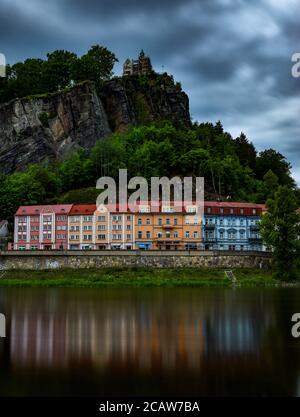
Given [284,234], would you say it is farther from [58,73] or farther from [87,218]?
[58,73]

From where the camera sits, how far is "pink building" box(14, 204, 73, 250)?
9912 cm

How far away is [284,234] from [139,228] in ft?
90.9

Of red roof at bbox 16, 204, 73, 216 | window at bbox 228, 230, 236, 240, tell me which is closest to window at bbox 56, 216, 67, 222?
red roof at bbox 16, 204, 73, 216

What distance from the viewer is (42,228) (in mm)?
99750

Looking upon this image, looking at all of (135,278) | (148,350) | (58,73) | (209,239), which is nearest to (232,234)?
(209,239)

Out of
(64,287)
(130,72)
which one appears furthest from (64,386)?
(130,72)

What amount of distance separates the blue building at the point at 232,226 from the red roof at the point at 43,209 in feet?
74.3

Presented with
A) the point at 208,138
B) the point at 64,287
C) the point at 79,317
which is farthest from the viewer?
the point at 208,138

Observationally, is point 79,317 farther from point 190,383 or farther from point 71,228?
point 71,228

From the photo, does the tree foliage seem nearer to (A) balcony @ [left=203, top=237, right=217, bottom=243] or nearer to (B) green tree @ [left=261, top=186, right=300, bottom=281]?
(A) balcony @ [left=203, top=237, right=217, bottom=243]

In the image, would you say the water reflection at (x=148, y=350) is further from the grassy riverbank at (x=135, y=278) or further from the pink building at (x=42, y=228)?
the pink building at (x=42, y=228)
